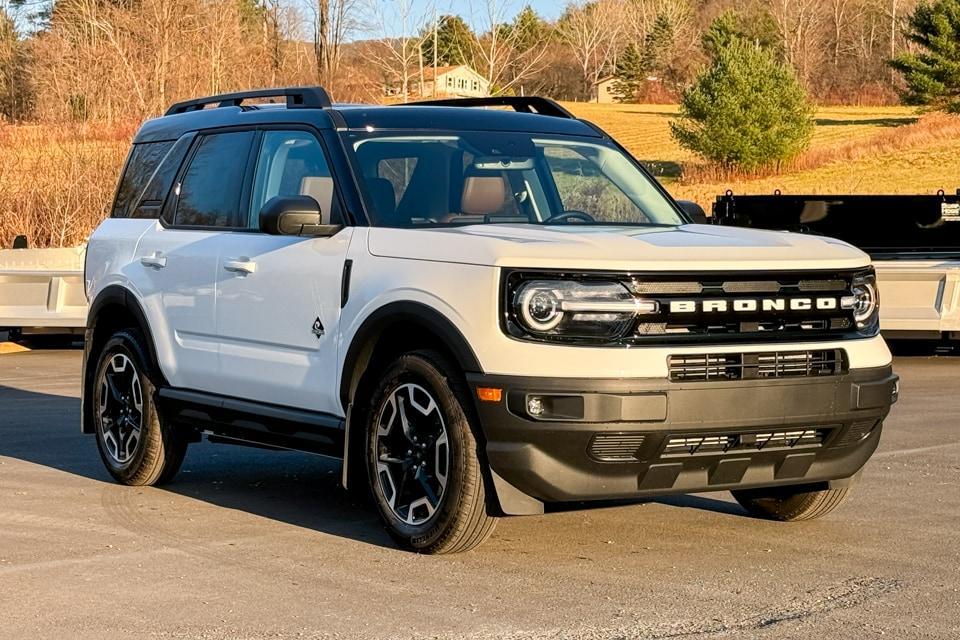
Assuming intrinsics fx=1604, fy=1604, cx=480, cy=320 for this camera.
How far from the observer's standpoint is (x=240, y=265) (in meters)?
7.78

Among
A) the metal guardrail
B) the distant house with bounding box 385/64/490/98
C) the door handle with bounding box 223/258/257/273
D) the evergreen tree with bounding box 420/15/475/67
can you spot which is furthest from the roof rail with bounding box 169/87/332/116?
the evergreen tree with bounding box 420/15/475/67

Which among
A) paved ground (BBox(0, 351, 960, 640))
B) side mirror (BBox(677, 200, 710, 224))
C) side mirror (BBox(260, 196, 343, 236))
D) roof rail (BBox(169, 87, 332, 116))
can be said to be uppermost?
roof rail (BBox(169, 87, 332, 116))

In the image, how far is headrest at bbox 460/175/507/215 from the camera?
7406 mm

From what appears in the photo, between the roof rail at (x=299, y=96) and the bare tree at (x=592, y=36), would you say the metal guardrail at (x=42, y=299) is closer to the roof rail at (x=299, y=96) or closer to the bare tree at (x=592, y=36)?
the roof rail at (x=299, y=96)

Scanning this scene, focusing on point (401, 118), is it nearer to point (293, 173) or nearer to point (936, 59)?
point (293, 173)

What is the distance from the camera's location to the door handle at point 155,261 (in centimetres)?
849

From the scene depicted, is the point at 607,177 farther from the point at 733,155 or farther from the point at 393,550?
the point at 733,155

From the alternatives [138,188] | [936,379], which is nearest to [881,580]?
[138,188]

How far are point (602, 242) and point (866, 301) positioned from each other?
4.13 ft

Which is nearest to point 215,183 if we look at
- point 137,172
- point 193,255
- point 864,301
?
point 193,255

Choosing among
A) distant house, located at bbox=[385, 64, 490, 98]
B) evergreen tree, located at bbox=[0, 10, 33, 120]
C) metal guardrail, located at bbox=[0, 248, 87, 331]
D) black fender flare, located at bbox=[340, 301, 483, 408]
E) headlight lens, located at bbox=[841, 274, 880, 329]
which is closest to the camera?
black fender flare, located at bbox=[340, 301, 483, 408]

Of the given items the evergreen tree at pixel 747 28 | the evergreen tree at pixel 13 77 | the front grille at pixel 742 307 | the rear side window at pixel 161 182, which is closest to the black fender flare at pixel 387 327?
the front grille at pixel 742 307

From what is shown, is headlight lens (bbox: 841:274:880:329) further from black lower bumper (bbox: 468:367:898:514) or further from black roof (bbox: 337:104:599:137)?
black roof (bbox: 337:104:599:137)

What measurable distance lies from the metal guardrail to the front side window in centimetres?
1070
